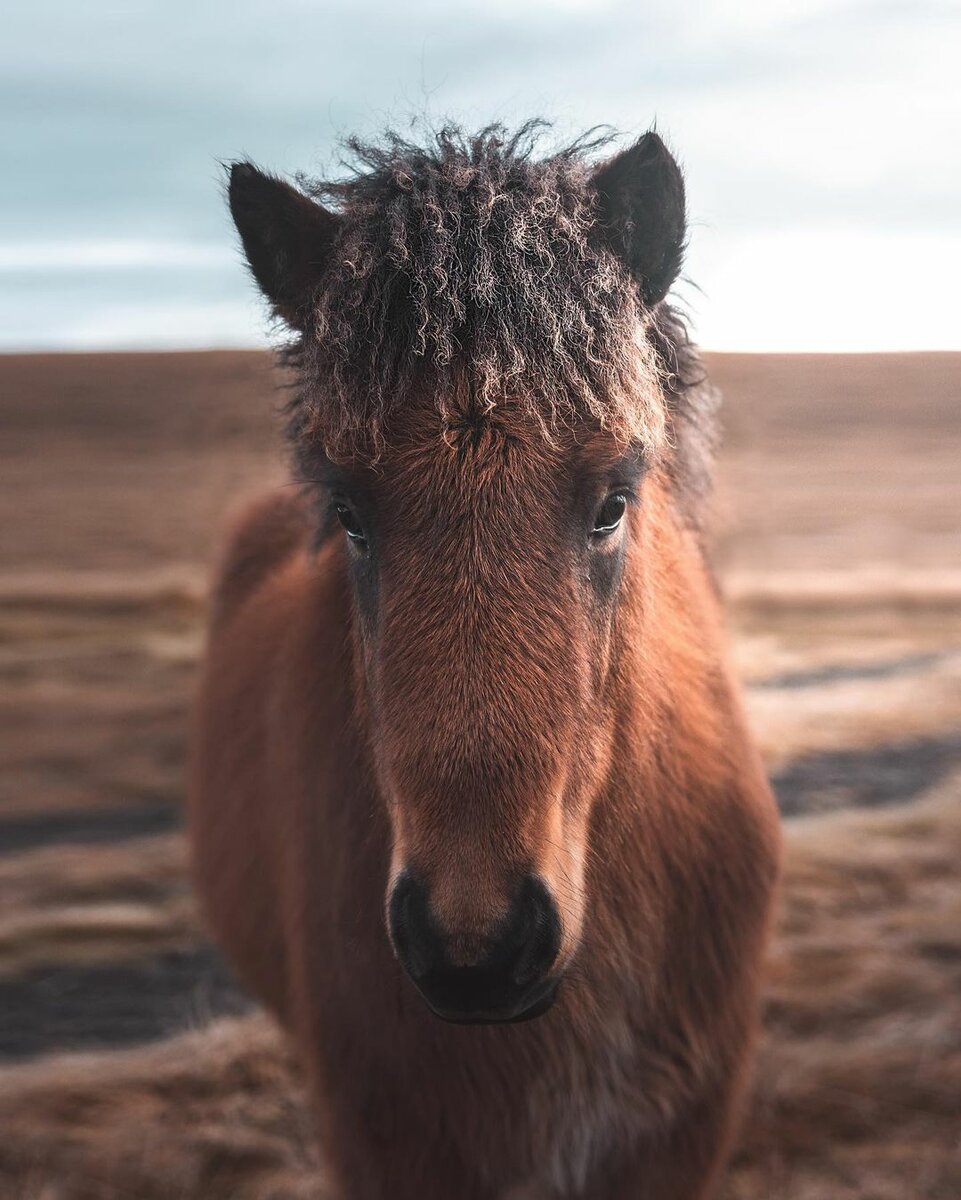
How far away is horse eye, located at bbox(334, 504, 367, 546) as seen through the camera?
1.83 m

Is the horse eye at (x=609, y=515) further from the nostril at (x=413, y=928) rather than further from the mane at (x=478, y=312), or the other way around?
the nostril at (x=413, y=928)

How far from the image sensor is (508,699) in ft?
5.01

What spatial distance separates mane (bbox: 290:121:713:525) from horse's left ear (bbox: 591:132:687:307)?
0.13ft

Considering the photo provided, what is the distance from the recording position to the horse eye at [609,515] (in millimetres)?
1748

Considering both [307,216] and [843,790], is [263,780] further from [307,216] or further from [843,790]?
[843,790]

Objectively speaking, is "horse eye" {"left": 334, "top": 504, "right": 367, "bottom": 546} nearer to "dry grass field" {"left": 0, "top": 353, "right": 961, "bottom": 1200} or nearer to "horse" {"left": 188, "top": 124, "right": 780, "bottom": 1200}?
"horse" {"left": 188, "top": 124, "right": 780, "bottom": 1200}

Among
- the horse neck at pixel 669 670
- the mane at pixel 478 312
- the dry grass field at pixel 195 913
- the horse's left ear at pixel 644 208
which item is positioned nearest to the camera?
the mane at pixel 478 312

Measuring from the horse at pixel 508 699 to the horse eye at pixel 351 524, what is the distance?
1 cm

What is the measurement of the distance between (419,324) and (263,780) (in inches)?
74.4

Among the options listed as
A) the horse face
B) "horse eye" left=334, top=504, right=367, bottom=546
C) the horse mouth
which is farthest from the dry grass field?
the horse mouth

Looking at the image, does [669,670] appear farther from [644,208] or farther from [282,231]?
[282,231]

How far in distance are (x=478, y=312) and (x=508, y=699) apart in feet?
2.18

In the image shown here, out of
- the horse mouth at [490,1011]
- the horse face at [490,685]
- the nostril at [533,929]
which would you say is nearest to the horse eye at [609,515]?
the horse face at [490,685]

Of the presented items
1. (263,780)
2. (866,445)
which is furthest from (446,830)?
(866,445)
